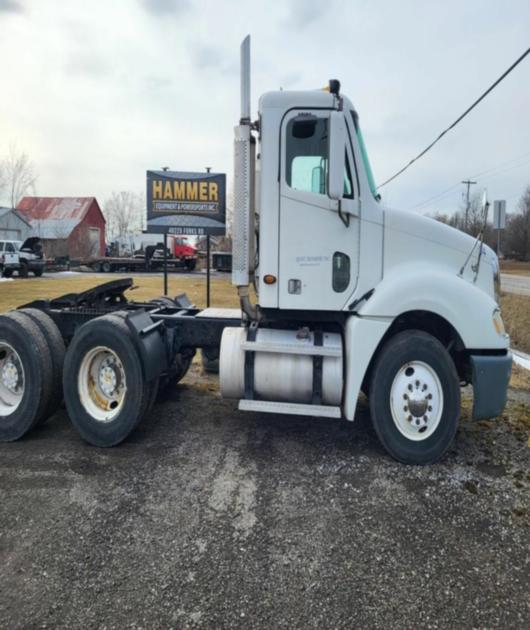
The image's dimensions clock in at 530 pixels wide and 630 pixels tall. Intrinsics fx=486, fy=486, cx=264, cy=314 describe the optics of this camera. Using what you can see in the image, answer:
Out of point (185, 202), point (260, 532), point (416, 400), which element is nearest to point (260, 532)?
point (260, 532)

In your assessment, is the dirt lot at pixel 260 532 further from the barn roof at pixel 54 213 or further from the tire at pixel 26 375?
the barn roof at pixel 54 213

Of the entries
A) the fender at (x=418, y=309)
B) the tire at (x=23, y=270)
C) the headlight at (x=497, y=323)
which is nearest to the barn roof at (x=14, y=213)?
the tire at (x=23, y=270)

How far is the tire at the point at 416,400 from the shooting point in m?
4.30

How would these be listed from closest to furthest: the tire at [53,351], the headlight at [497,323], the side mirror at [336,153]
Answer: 1. the side mirror at [336,153]
2. the headlight at [497,323]
3. the tire at [53,351]

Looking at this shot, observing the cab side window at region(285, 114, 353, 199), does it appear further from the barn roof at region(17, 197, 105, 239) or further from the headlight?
the barn roof at region(17, 197, 105, 239)

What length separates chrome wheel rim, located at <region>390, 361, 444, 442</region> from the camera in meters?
4.33

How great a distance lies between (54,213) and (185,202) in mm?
54146

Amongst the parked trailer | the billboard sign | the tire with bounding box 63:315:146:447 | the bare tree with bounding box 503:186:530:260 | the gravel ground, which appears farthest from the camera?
the bare tree with bounding box 503:186:530:260

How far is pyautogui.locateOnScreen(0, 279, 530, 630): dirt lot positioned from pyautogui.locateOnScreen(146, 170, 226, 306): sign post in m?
5.63

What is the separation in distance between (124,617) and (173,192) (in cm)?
833

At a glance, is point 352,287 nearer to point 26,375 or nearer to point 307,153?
point 307,153

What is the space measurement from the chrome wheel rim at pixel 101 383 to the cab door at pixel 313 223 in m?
1.84

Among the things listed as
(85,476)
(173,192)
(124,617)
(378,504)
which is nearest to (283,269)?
(378,504)

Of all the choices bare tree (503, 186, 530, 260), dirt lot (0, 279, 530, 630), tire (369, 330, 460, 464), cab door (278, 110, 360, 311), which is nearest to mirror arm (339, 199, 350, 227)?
cab door (278, 110, 360, 311)
